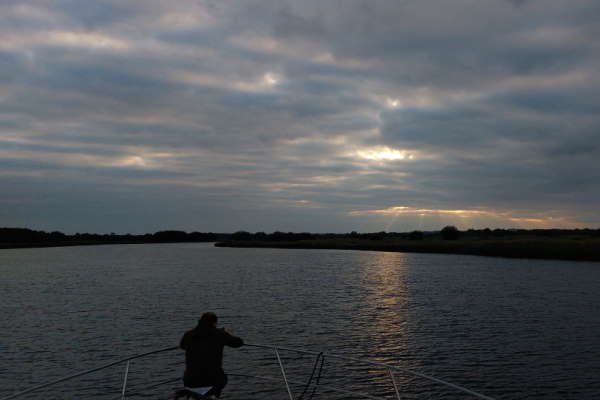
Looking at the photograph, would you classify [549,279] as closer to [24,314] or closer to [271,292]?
[271,292]

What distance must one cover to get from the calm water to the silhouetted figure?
9.20 m

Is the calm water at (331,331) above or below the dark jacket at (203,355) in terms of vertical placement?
below

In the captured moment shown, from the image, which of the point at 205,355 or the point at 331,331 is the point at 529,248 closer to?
the point at 331,331

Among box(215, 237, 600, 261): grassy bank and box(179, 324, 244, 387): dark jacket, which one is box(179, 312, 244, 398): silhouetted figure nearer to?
box(179, 324, 244, 387): dark jacket

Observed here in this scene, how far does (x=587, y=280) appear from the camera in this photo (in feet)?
210

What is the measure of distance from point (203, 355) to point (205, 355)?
4 cm

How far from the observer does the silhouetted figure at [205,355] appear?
10.9 metres

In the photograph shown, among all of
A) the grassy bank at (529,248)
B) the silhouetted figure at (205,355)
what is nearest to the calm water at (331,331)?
the silhouetted figure at (205,355)

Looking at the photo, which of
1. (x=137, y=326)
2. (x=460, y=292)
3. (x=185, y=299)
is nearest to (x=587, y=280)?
(x=460, y=292)

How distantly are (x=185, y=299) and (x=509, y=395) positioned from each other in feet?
115

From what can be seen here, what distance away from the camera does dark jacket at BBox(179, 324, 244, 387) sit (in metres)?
10.9

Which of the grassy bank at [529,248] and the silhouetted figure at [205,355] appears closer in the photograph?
the silhouetted figure at [205,355]

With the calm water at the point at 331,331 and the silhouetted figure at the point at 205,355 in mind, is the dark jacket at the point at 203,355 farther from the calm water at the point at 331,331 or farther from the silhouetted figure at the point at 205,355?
the calm water at the point at 331,331

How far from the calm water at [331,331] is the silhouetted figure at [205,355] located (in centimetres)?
920
